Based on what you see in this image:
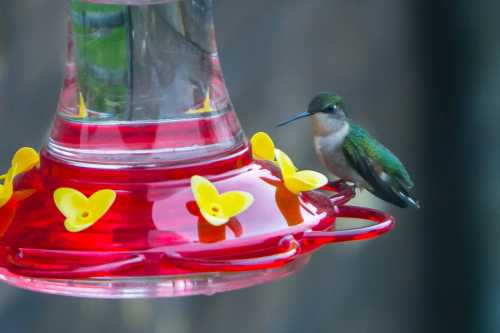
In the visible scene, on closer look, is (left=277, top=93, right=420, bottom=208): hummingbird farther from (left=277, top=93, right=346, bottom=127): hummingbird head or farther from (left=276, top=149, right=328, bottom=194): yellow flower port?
(left=276, top=149, right=328, bottom=194): yellow flower port

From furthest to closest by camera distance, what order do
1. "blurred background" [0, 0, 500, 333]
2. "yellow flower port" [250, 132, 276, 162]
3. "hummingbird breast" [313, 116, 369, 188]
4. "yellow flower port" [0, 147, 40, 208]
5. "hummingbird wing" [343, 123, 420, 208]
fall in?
"blurred background" [0, 0, 500, 333] < "hummingbird breast" [313, 116, 369, 188] < "hummingbird wing" [343, 123, 420, 208] < "yellow flower port" [250, 132, 276, 162] < "yellow flower port" [0, 147, 40, 208]

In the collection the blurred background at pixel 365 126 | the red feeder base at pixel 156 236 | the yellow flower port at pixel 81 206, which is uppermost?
the yellow flower port at pixel 81 206

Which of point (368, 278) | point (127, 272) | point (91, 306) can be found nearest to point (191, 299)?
point (91, 306)

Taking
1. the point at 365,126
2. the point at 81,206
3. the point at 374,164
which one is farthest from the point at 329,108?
the point at 81,206

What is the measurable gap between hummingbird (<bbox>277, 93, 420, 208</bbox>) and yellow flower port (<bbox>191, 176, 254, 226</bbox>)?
1.55 m

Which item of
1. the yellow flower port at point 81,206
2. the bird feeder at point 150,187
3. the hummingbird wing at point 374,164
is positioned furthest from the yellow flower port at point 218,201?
the hummingbird wing at point 374,164

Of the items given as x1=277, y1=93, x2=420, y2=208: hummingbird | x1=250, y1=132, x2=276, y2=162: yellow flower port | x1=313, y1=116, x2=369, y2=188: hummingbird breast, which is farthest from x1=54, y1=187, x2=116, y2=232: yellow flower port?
x1=313, y1=116, x2=369, y2=188: hummingbird breast

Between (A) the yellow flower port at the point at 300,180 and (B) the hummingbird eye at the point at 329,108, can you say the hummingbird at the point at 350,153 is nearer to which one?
(B) the hummingbird eye at the point at 329,108

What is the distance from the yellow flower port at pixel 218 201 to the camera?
6.44ft

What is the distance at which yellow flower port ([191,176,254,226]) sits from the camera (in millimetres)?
1963

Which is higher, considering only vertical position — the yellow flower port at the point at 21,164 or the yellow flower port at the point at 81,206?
the yellow flower port at the point at 81,206

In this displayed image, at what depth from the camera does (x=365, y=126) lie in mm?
5184

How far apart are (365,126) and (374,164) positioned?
5.11ft

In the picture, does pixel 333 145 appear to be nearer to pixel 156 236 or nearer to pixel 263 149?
pixel 263 149
